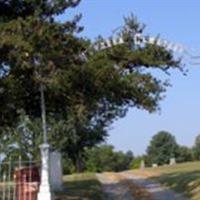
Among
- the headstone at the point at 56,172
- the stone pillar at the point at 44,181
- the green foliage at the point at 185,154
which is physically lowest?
the stone pillar at the point at 44,181

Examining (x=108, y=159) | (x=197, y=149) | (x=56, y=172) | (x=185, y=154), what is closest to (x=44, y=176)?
(x=56, y=172)

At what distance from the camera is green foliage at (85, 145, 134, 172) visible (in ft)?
396

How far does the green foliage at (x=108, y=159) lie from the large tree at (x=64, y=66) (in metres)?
85.6

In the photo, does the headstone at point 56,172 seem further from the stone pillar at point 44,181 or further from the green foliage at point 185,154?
the green foliage at point 185,154

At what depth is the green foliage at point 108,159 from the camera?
396ft

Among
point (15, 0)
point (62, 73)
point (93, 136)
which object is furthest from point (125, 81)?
point (93, 136)

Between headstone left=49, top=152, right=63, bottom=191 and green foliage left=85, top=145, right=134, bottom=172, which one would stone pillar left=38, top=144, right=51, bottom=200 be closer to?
headstone left=49, top=152, right=63, bottom=191

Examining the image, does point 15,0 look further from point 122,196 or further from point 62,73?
point 122,196

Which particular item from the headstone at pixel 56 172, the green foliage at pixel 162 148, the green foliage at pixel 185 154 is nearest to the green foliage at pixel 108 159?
the green foliage at pixel 162 148

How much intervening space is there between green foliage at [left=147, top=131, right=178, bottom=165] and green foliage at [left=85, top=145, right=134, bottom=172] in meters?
4.74

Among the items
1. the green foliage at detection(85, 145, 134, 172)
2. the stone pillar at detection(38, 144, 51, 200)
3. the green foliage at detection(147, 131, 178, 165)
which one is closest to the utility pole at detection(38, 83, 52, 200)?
the stone pillar at detection(38, 144, 51, 200)

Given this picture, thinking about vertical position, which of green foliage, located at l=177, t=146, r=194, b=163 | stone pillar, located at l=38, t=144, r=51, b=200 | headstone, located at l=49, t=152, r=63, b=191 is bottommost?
stone pillar, located at l=38, t=144, r=51, b=200

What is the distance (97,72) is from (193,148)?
10366 centimetres

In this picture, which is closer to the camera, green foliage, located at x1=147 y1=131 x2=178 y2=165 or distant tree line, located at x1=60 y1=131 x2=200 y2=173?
distant tree line, located at x1=60 y1=131 x2=200 y2=173
